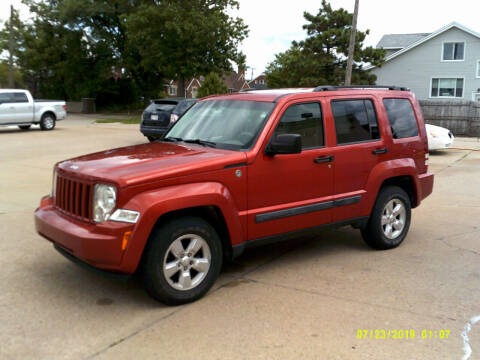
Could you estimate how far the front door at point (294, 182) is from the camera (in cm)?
464

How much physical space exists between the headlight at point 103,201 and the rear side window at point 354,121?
2467 mm

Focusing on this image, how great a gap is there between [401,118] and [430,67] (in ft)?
125

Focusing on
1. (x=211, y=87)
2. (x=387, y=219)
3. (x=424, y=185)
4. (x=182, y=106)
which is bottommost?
(x=387, y=219)

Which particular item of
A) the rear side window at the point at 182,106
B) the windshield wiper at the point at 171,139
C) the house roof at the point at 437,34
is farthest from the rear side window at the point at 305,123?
the house roof at the point at 437,34

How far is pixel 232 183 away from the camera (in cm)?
445

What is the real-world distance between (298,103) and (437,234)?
2907 millimetres

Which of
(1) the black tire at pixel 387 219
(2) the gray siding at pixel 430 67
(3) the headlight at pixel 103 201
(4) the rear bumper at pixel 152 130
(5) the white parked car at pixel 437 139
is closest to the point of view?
(3) the headlight at pixel 103 201

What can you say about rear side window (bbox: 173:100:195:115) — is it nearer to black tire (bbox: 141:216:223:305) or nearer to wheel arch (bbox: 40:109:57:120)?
wheel arch (bbox: 40:109:57:120)

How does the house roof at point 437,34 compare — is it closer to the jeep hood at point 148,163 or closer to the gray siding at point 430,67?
the gray siding at point 430,67

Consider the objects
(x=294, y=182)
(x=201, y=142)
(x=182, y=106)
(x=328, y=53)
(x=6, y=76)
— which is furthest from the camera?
(x=6, y=76)

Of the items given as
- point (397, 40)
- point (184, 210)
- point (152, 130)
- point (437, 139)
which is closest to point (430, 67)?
point (397, 40)

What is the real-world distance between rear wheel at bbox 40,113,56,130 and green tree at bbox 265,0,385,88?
18.9 m

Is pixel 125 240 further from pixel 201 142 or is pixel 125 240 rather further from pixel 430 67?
pixel 430 67

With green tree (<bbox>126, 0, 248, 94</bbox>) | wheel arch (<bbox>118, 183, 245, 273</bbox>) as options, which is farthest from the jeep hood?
green tree (<bbox>126, 0, 248, 94</bbox>)
